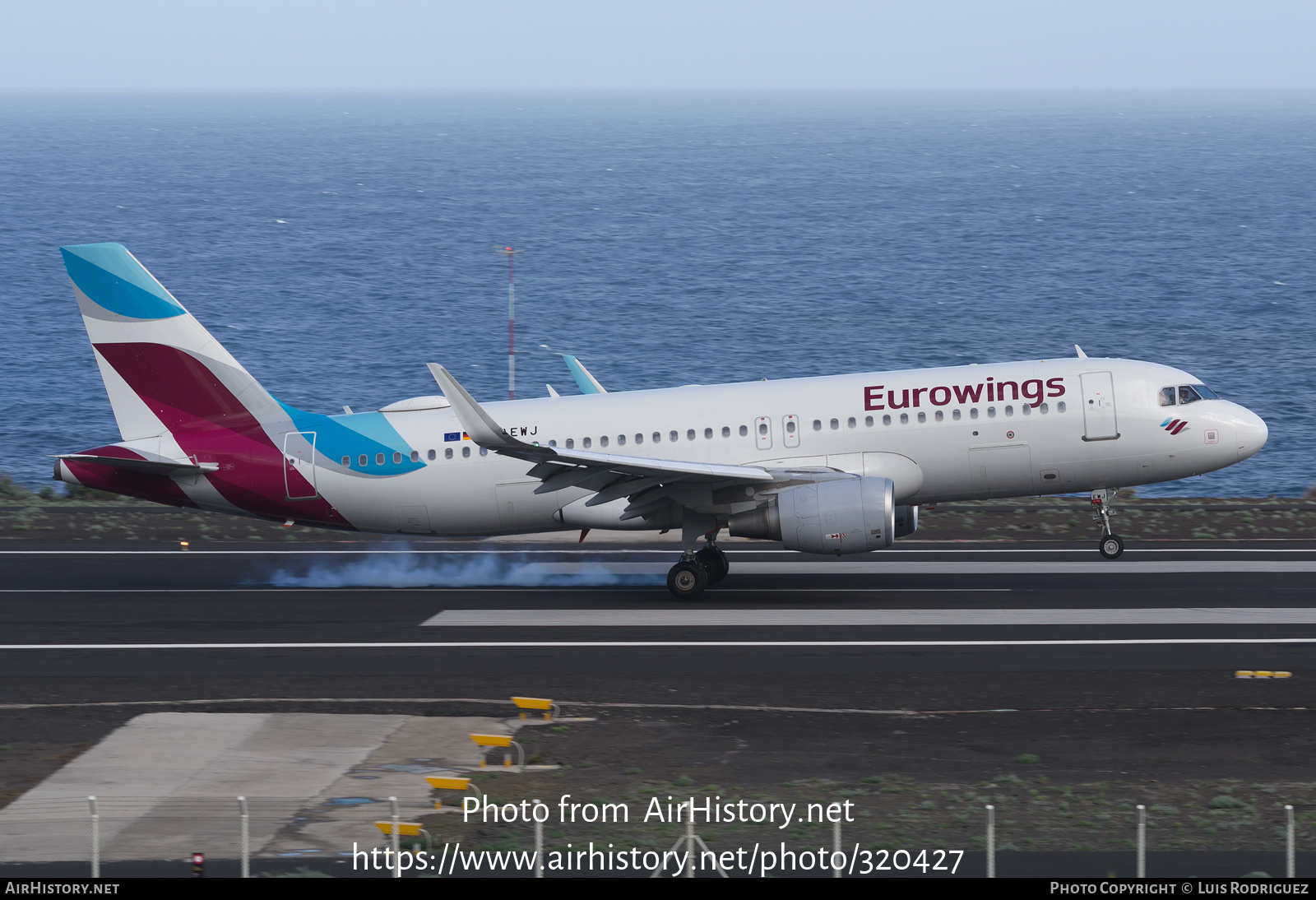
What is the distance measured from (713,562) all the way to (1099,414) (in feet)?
25.4

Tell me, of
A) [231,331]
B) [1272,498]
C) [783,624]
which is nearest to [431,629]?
[783,624]

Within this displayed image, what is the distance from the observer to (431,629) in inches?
977

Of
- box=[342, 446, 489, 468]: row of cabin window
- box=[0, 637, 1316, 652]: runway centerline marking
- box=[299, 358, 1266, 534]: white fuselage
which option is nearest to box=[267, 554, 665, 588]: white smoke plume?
box=[299, 358, 1266, 534]: white fuselage

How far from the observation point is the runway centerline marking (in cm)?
2294

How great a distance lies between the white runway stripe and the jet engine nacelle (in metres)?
1.26

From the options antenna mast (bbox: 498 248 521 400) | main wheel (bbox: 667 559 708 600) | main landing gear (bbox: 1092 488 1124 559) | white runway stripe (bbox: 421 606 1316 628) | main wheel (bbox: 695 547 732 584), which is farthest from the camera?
antenna mast (bbox: 498 248 521 400)

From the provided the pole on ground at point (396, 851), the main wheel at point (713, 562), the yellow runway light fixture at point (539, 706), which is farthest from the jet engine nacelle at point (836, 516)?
the pole on ground at point (396, 851)

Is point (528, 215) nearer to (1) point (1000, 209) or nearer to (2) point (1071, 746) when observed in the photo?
(1) point (1000, 209)

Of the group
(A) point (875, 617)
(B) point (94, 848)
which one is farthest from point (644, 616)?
(B) point (94, 848)

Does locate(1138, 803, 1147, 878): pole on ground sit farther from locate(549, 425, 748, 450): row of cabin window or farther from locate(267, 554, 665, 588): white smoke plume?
locate(267, 554, 665, 588): white smoke plume

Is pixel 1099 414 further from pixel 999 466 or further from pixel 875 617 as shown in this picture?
pixel 875 617

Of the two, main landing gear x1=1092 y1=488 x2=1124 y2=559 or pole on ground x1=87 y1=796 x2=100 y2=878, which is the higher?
main landing gear x1=1092 y1=488 x2=1124 y2=559

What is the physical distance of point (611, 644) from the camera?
2344 centimetres

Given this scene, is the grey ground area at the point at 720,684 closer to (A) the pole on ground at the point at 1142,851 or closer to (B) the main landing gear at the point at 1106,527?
(B) the main landing gear at the point at 1106,527
